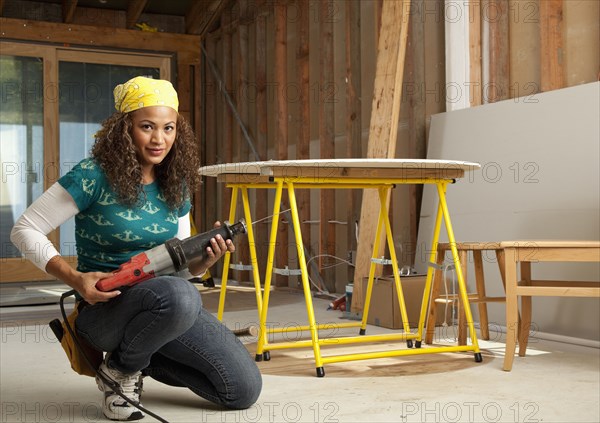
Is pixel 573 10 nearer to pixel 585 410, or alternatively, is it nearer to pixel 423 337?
pixel 423 337

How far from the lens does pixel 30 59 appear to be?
7.24 m

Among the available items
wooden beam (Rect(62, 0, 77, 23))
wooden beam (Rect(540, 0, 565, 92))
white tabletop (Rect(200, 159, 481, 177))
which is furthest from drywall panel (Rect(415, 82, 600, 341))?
wooden beam (Rect(62, 0, 77, 23))

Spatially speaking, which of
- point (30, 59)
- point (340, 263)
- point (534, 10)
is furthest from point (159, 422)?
point (30, 59)

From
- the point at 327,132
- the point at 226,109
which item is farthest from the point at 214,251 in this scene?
the point at 226,109

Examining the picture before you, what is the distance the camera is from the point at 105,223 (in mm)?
1959

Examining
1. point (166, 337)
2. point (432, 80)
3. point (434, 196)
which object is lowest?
point (166, 337)

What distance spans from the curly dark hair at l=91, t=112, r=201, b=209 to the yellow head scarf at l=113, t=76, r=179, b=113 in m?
0.03

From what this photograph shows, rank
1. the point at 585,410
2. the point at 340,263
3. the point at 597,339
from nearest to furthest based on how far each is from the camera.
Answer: the point at 585,410
the point at 597,339
the point at 340,263

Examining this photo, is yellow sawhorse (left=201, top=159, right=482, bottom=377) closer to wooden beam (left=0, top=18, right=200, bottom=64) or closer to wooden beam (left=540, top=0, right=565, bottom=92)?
wooden beam (left=540, top=0, right=565, bottom=92)

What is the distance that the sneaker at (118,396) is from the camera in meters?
1.97

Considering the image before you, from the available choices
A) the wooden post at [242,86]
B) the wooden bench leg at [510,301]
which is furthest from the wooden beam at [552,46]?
the wooden post at [242,86]

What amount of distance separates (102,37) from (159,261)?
614cm

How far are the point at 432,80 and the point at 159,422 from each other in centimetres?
324

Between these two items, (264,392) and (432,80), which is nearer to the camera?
(264,392)
